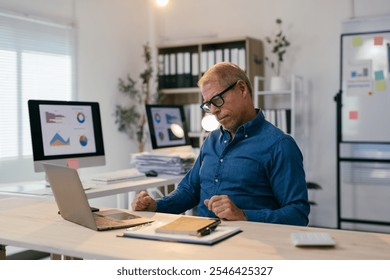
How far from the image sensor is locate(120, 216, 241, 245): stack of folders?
4.52 feet

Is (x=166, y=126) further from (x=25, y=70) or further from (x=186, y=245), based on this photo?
(x=186, y=245)

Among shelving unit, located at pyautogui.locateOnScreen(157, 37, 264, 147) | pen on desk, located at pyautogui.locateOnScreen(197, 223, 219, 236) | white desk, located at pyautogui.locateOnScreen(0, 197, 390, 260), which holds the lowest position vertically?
white desk, located at pyautogui.locateOnScreen(0, 197, 390, 260)

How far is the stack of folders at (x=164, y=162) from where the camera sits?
11.1ft

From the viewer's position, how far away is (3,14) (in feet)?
12.5

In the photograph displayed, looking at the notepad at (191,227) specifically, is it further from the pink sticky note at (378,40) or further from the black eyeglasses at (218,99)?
the pink sticky note at (378,40)

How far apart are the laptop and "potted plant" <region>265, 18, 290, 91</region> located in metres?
3.01

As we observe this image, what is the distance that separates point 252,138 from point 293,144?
0.16m

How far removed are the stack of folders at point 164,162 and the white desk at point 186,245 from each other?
1704mm

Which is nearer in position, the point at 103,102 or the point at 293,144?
the point at 293,144

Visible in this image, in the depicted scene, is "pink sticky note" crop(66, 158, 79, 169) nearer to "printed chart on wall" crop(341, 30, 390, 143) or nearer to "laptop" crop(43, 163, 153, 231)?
"laptop" crop(43, 163, 153, 231)

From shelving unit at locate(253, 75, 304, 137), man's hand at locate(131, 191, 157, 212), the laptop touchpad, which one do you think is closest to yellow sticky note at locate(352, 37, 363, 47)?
shelving unit at locate(253, 75, 304, 137)

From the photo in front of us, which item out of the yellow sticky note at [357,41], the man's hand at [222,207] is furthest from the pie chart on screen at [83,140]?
the yellow sticky note at [357,41]

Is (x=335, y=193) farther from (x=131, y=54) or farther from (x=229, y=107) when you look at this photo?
(x=229, y=107)
